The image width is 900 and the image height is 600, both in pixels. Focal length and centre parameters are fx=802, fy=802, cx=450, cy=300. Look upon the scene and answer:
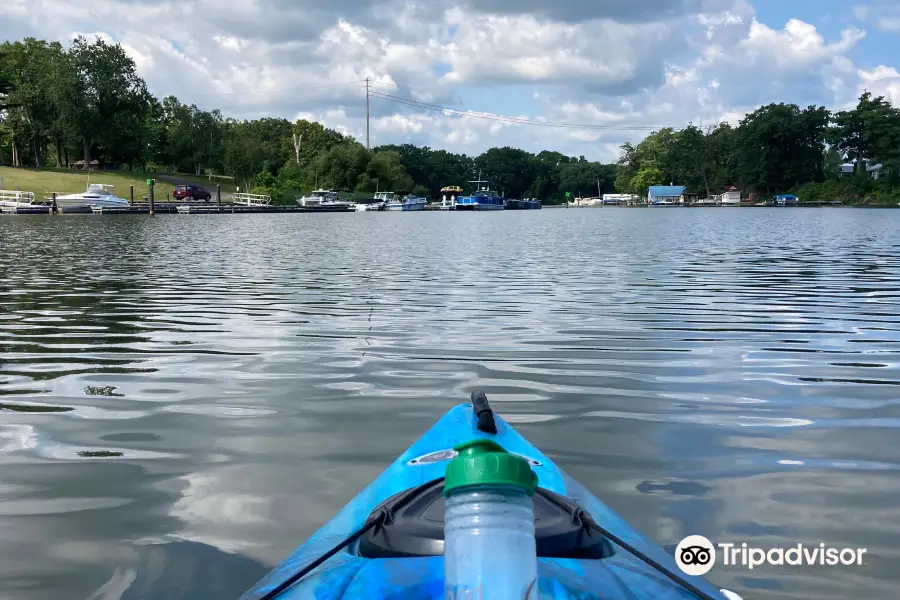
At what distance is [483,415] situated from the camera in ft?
9.99

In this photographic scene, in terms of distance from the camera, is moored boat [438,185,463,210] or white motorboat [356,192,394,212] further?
moored boat [438,185,463,210]

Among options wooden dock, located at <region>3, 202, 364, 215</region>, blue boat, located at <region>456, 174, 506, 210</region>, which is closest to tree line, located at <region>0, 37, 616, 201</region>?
blue boat, located at <region>456, 174, 506, 210</region>

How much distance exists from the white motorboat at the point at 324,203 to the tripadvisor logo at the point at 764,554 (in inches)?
2885

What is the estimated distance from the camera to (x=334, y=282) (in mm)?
14727

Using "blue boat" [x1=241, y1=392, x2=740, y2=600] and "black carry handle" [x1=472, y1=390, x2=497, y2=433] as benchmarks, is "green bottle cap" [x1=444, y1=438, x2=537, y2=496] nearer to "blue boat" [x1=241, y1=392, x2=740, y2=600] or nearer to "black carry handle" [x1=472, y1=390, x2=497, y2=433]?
"blue boat" [x1=241, y1=392, x2=740, y2=600]

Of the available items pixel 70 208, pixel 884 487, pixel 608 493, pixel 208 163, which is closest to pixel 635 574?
pixel 608 493

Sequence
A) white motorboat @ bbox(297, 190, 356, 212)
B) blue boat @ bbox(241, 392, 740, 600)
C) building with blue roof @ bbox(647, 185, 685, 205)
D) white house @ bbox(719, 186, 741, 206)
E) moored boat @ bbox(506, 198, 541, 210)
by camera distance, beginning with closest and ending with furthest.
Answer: blue boat @ bbox(241, 392, 740, 600)
white motorboat @ bbox(297, 190, 356, 212)
moored boat @ bbox(506, 198, 541, 210)
white house @ bbox(719, 186, 741, 206)
building with blue roof @ bbox(647, 185, 685, 205)

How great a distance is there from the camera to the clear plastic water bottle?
1.44 meters

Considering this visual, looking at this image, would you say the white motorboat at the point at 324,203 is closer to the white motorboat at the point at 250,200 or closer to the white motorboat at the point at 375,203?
the white motorboat at the point at 375,203

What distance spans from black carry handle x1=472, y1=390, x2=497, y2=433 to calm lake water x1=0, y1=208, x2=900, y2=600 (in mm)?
1242

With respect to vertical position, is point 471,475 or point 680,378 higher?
point 471,475

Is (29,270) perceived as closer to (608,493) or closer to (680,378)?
(680,378)

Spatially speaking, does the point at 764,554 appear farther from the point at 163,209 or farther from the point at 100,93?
the point at 100,93

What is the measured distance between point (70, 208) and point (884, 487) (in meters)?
57.1
